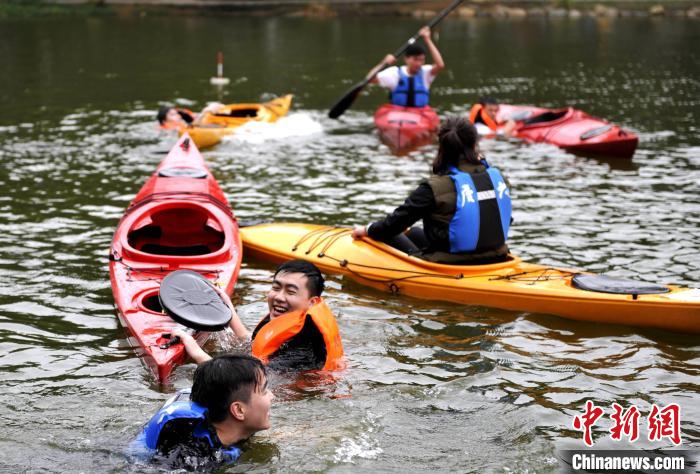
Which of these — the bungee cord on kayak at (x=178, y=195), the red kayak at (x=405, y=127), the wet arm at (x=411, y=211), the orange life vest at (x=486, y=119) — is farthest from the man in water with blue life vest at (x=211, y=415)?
the orange life vest at (x=486, y=119)

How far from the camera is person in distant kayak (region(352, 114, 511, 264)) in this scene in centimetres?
632

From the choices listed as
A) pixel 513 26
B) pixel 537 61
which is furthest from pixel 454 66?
pixel 513 26

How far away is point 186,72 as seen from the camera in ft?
58.6

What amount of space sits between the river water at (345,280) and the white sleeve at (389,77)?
75cm

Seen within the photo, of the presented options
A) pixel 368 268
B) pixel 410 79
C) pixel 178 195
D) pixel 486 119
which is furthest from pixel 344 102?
pixel 368 268

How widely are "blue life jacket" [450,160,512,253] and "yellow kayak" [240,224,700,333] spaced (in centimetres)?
21

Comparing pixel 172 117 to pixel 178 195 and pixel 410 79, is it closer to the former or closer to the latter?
pixel 410 79

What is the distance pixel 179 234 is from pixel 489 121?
6.10 m

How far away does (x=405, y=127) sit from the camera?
11.8 metres

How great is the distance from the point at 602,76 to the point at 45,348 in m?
13.7

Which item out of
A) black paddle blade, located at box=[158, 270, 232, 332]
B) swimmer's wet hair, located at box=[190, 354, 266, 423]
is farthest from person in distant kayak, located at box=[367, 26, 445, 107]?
swimmer's wet hair, located at box=[190, 354, 266, 423]

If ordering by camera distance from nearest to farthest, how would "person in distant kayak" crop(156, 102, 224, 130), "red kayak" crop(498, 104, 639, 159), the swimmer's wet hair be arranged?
the swimmer's wet hair, "red kayak" crop(498, 104, 639, 159), "person in distant kayak" crop(156, 102, 224, 130)

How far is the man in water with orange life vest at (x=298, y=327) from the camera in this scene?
491cm

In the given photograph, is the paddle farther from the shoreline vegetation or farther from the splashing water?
the shoreline vegetation
